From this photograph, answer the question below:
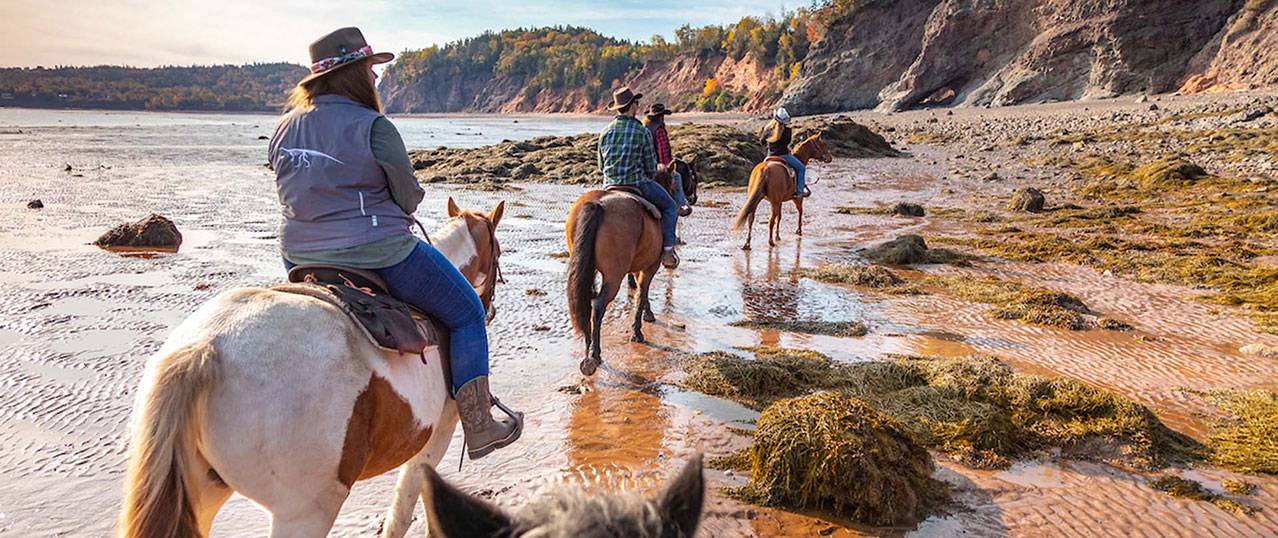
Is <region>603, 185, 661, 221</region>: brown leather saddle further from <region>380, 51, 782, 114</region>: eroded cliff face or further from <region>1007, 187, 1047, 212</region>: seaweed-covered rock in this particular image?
<region>380, 51, 782, 114</region>: eroded cliff face

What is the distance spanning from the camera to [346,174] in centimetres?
292

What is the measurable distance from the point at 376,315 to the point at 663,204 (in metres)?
5.34

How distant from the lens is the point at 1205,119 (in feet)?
84.1

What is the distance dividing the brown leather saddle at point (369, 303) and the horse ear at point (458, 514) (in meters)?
1.60

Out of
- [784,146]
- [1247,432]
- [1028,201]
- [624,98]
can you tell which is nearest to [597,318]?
[624,98]

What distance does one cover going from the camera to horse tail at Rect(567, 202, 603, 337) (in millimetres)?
6582

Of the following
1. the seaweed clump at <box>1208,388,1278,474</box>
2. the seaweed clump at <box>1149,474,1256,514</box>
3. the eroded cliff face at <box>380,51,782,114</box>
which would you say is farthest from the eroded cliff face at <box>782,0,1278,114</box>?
the seaweed clump at <box>1149,474,1256,514</box>

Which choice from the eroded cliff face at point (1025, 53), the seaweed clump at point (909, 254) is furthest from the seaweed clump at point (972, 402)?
the eroded cliff face at point (1025, 53)

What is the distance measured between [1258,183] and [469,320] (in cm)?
1995

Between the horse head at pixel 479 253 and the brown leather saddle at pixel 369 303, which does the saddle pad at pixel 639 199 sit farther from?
the brown leather saddle at pixel 369 303

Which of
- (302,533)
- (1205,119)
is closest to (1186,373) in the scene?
(302,533)

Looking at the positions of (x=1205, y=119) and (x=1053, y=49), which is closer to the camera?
(x=1205, y=119)

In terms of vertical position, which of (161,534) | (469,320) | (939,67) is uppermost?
(939,67)

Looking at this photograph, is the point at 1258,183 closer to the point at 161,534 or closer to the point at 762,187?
the point at 762,187
